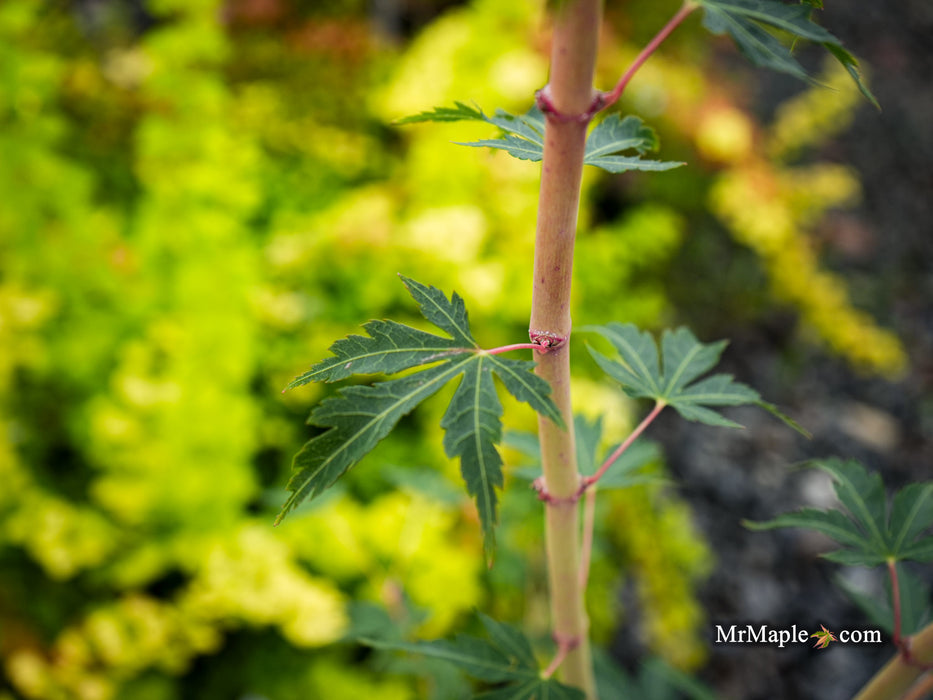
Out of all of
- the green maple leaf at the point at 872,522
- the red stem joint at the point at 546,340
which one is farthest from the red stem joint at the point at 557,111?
the green maple leaf at the point at 872,522

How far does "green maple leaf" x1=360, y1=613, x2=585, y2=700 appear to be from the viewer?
1.58ft

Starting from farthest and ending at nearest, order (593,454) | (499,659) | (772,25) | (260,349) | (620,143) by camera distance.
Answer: (260,349)
(593,454)
(499,659)
(620,143)
(772,25)

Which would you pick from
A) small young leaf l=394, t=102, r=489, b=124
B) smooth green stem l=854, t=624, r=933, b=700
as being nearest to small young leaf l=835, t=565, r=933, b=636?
smooth green stem l=854, t=624, r=933, b=700

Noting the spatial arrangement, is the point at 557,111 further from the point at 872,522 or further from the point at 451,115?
the point at 872,522

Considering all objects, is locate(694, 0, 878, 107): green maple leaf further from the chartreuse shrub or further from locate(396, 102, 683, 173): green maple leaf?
the chartreuse shrub

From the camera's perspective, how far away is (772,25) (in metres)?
0.30

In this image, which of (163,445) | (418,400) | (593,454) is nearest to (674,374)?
(593,454)

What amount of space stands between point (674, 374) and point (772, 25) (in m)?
0.29

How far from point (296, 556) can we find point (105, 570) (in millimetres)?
393

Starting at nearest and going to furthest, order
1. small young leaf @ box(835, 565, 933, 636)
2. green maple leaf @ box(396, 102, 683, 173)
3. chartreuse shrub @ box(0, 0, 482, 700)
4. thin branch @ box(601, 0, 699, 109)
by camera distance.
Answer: thin branch @ box(601, 0, 699, 109) → green maple leaf @ box(396, 102, 683, 173) → small young leaf @ box(835, 565, 933, 636) → chartreuse shrub @ box(0, 0, 482, 700)

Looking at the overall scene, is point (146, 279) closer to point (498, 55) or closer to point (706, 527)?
point (498, 55)

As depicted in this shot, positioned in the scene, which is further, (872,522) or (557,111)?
(872,522)

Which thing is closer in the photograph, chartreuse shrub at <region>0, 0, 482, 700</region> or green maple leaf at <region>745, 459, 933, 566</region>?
green maple leaf at <region>745, 459, 933, 566</region>

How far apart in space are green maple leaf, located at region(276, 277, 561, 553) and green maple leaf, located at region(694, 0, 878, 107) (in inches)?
7.5
